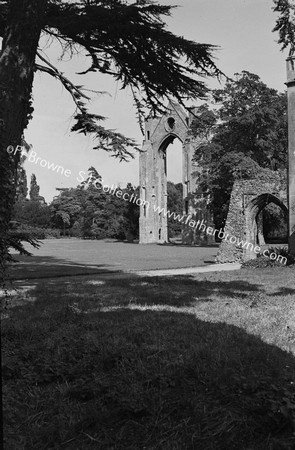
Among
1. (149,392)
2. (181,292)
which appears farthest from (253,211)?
(149,392)

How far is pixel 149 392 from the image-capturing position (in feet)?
9.60

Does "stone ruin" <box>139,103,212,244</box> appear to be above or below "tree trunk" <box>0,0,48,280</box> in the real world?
above

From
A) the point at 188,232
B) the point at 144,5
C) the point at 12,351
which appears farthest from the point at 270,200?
the point at 188,232

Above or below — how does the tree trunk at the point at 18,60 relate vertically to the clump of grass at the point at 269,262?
above

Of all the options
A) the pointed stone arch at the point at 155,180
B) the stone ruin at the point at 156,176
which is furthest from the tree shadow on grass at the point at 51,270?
the pointed stone arch at the point at 155,180

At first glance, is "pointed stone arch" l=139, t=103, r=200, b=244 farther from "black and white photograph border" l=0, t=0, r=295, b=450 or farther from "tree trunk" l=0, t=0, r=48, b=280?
"tree trunk" l=0, t=0, r=48, b=280

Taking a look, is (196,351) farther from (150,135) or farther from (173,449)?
(150,135)

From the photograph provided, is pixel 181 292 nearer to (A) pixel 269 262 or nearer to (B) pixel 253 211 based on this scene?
(A) pixel 269 262

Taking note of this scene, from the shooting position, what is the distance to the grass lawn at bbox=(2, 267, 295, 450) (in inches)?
96.4

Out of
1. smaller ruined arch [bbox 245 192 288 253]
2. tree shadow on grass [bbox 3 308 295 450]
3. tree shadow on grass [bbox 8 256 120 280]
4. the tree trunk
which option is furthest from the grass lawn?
smaller ruined arch [bbox 245 192 288 253]

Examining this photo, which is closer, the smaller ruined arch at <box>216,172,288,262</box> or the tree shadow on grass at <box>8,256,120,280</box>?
the tree shadow on grass at <box>8,256,120,280</box>

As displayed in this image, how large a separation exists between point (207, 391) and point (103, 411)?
732mm

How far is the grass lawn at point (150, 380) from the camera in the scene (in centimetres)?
245

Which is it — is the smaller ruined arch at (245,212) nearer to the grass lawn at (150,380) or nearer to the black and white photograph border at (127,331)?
the black and white photograph border at (127,331)
